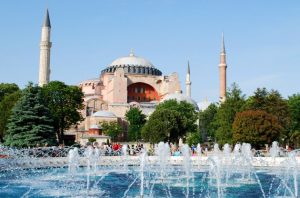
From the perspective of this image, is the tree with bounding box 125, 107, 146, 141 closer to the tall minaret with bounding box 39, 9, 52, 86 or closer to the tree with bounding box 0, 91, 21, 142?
the tall minaret with bounding box 39, 9, 52, 86

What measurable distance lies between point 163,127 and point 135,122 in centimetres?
1574

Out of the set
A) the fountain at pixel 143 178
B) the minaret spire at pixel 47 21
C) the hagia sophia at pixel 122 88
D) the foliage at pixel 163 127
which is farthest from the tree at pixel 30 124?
the minaret spire at pixel 47 21

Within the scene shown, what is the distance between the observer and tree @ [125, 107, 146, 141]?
48875 millimetres

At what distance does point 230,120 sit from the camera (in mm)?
32156

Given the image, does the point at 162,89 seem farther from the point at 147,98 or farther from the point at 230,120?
the point at 230,120

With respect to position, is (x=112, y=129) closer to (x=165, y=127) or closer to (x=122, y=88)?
(x=122, y=88)

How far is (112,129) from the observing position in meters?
47.9

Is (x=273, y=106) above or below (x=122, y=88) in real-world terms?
below

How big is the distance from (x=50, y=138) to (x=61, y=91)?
7.74m

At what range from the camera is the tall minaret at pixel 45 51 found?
1922 inches

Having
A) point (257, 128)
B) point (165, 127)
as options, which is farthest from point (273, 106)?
point (165, 127)

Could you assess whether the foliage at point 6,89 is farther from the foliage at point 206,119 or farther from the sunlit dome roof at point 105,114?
the foliage at point 206,119

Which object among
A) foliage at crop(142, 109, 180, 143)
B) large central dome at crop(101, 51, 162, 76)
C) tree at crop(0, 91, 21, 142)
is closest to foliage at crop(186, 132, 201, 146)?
foliage at crop(142, 109, 180, 143)

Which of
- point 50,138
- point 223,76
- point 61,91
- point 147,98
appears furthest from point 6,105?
point 147,98
